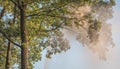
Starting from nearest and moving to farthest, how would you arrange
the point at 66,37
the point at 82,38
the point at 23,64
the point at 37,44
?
1. the point at 23,64
2. the point at 82,38
3. the point at 66,37
4. the point at 37,44

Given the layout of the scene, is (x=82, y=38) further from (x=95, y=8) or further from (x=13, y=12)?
(x=13, y=12)

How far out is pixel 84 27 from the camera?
33156 millimetres

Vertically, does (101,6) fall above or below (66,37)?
above

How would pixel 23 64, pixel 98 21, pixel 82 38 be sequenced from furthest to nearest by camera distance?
1. pixel 82 38
2. pixel 98 21
3. pixel 23 64

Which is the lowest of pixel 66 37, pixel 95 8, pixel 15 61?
pixel 15 61

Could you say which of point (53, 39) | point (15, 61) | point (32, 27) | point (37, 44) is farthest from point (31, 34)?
point (15, 61)

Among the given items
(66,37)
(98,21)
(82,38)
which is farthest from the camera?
(66,37)

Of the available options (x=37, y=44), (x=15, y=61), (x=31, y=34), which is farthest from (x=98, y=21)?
(x=15, y=61)

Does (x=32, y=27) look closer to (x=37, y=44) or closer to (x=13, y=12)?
(x=13, y=12)

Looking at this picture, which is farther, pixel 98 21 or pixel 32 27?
pixel 32 27

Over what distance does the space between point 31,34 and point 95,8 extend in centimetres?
454

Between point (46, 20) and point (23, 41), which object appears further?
point (46, 20)

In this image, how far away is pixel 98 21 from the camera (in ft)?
107

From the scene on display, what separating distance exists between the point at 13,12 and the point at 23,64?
21.5ft
